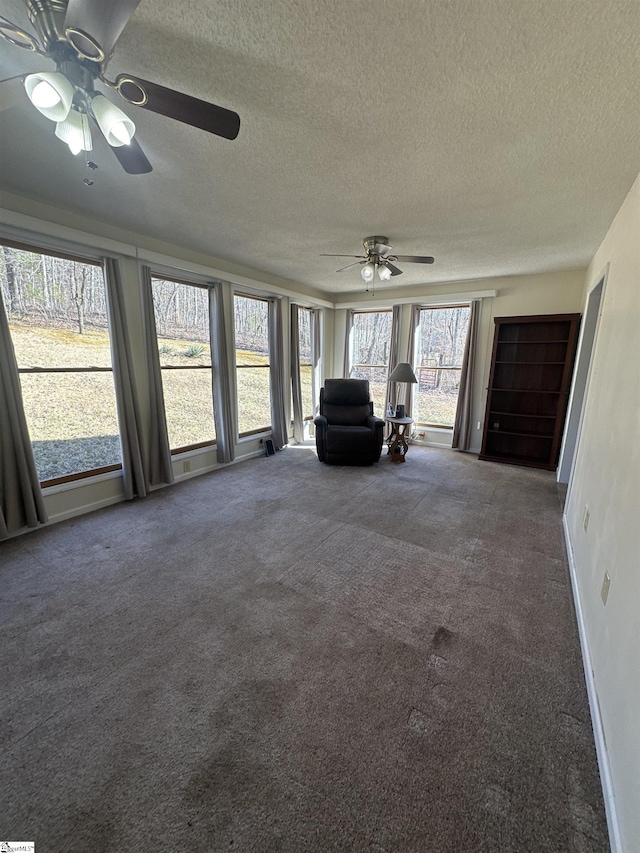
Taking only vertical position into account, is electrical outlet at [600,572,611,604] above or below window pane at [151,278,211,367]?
Answer: below

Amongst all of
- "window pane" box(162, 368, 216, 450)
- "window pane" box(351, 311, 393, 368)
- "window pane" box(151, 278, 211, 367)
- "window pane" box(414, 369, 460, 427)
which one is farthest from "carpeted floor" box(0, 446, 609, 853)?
"window pane" box(351, 311, 393, 368)

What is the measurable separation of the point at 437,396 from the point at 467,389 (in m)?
0.57

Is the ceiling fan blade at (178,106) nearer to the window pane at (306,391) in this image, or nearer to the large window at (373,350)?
the window pane at (306,391)

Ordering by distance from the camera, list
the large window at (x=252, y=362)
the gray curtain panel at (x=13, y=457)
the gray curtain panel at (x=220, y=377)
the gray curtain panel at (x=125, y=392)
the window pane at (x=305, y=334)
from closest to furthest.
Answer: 1. the gray curtain panel at (x=13, y=457)
2. the gray curtain panel at (x=125, y=392)
3. the gray curtain panel at (x=220, y=377)
4. the large window at (x=252, y=362)
5. the window pane at (x=305, y=334)

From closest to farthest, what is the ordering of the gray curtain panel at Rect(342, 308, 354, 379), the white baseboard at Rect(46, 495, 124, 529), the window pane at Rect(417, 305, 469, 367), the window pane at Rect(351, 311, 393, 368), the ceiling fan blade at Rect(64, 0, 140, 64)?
the ceiling fan blade at Rect(64, 0, 140, 64) < the white baseboard at Rect(46, 495, 124, 529) < the window pane at Rect(417, 305, 469, 367) < the window pane at Rect(351, 311, 393, 368) < the gray curtain panel at Rect(342, 308, 354, 379)

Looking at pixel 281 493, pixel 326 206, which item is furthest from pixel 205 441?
pixel 326 206

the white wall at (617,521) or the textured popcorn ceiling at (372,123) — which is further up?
the textured popcorn ceiling at (372,123)

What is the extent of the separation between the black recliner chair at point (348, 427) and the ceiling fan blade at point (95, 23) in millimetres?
3822

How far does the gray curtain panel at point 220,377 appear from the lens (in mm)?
4121

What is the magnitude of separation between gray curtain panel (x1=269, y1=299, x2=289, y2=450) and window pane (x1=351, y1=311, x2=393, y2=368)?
5.69 ft

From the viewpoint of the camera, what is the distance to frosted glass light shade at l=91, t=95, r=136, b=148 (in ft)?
3.93

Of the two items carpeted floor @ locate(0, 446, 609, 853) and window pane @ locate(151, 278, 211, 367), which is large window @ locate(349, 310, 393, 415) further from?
carpeted floor @ locate(0, 446, 609, 853)

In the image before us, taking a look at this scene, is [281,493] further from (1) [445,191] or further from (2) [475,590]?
(1) [445,191]

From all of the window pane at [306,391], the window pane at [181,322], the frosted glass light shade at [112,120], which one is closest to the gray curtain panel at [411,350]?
the window pane at [306,391]
